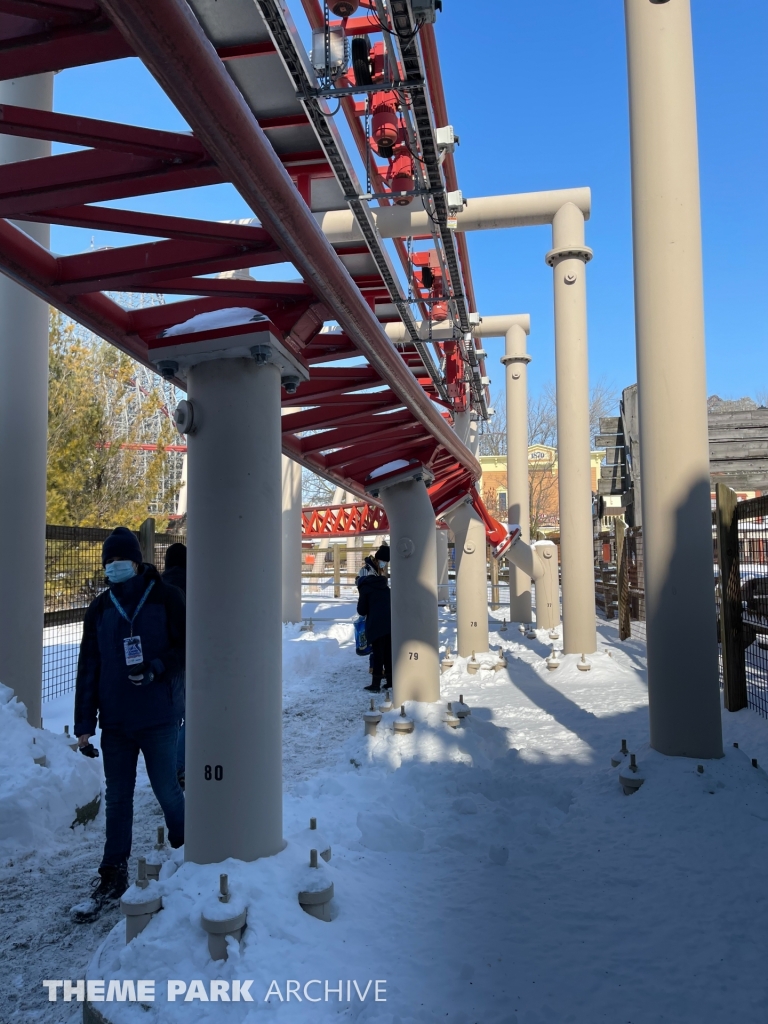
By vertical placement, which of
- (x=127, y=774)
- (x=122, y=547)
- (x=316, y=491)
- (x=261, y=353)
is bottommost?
(x=127, y=774)

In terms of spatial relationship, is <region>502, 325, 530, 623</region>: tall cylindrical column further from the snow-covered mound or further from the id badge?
the id badge

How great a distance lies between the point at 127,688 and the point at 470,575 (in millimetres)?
8046

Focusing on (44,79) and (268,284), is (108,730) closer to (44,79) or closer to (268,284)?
(268,284)

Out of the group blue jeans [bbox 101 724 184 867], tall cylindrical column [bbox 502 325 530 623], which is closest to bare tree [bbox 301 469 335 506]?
tall cylindrical column [bbox 502 325 530 623]

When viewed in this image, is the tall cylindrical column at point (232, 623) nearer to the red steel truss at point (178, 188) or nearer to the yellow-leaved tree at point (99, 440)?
the red steel truss at point (178, 188)

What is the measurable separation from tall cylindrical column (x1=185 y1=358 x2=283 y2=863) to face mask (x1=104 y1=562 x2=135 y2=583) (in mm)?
604

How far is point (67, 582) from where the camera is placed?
9211 mm

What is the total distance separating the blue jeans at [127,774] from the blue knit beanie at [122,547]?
873 millimetres

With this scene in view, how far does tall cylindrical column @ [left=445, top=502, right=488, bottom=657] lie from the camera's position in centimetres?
1144

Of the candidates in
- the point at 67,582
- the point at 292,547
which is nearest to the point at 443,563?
the point at 292,547

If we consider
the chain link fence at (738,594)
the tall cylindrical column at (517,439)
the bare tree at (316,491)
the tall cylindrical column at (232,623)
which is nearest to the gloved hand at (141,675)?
the tall cylindrical column at (232,623)

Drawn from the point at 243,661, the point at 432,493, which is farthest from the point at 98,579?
the point at 243,661

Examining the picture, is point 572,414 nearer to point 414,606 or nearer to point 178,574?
point 414,606

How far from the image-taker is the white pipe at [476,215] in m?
7.75
